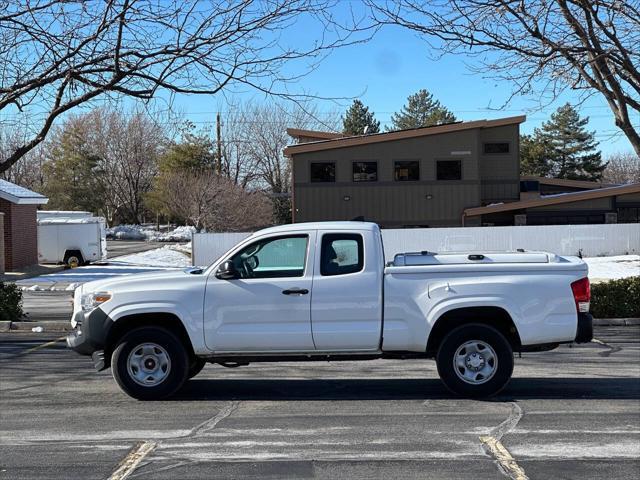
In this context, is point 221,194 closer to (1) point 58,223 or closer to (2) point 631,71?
(1) point 58,223

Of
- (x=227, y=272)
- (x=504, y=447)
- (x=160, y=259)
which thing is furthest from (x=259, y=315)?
(x=160, y=259)

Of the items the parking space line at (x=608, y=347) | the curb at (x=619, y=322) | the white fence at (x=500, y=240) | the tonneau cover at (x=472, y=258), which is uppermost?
the white fence at (x=500, y=240)

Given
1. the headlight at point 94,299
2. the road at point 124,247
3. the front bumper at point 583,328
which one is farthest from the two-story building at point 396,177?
the front bumper at point 583,328

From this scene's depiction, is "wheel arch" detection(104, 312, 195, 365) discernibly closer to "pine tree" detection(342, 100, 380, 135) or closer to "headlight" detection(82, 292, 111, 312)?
"headlight" detection(82, 292, 111, 312)

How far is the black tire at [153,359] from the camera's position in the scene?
796 centimetres

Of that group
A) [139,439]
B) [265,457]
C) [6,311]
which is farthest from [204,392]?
[6,311]

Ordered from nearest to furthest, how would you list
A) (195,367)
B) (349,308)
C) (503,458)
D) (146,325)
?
(503,458)
(349,308)
(146,325)
(195,367)

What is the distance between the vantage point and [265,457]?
600 centimetres

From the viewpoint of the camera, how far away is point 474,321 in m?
8.09

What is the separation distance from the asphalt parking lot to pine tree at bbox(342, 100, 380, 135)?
56.0 metres

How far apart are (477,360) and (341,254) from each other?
5.99 ft

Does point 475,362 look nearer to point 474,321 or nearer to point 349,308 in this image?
point 474,321

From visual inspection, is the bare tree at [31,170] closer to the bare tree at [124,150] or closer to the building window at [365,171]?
the bare tree at [124,150]

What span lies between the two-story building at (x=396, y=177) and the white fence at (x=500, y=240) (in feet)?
13.2
